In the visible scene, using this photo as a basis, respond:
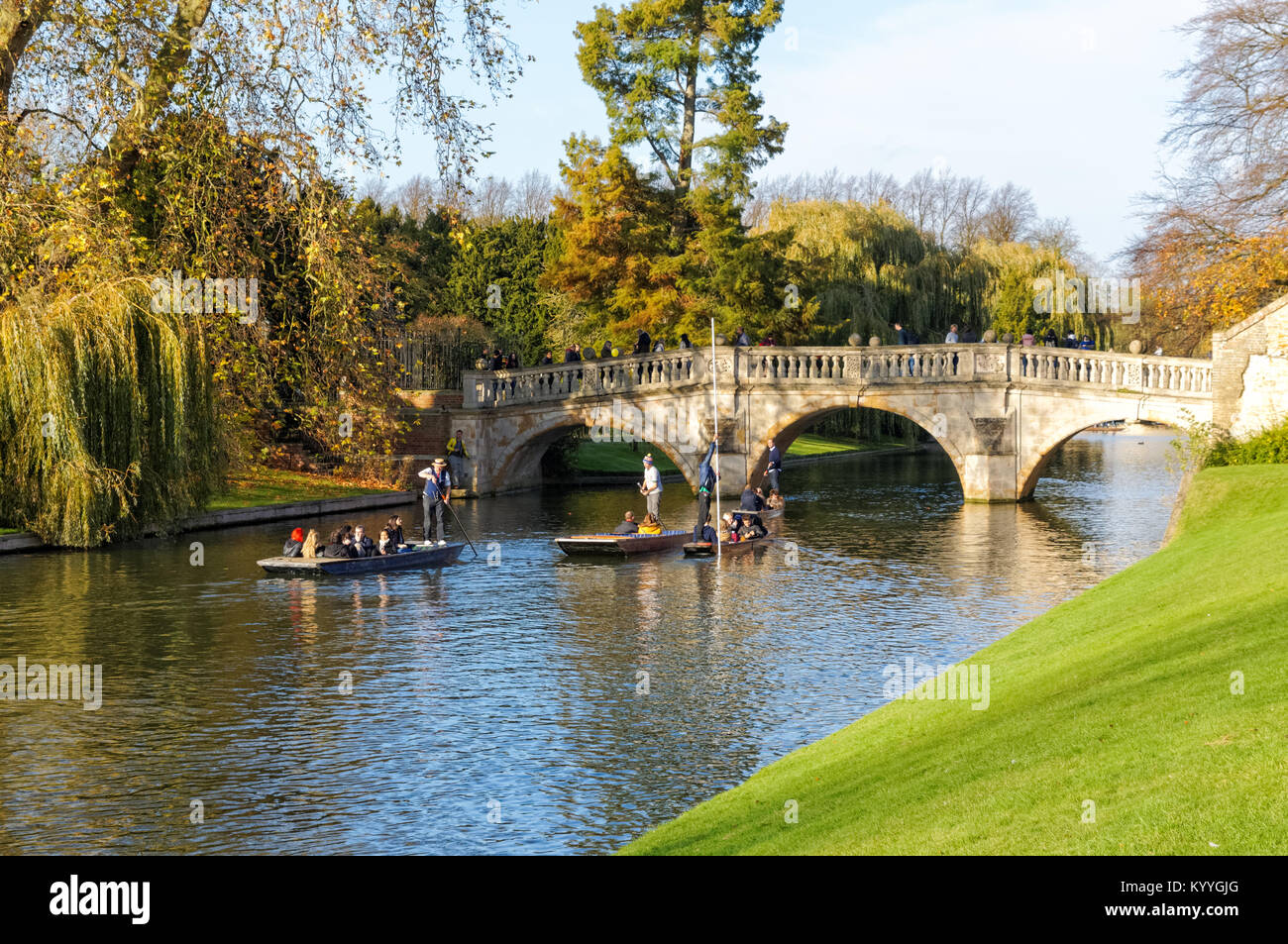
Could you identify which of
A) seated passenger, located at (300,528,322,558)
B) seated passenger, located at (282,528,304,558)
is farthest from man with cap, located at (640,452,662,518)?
seated passenger, located at (282,528,304,558)

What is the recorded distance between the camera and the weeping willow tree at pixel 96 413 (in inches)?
981

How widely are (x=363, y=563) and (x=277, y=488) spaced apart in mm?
12563

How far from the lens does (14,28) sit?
63.8ft

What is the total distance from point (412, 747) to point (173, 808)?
243 cm

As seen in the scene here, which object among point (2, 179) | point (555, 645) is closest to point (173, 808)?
point (555, 645)

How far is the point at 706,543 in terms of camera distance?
25797mm

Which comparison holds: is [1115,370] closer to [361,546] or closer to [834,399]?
[834,399]

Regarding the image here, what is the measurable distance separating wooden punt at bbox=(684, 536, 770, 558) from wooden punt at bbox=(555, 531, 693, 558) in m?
0.63

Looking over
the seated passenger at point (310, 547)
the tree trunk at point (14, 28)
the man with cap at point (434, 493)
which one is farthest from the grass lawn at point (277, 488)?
the tree trunk at point (14, 28)

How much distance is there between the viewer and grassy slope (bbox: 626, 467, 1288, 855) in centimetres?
681

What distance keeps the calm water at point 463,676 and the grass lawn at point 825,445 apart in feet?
90.9

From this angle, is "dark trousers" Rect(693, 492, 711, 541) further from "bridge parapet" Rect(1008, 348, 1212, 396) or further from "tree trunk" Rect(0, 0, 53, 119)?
"tree trunk" Rect(0, 0, 53, 119)

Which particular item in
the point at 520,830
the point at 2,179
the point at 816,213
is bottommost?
the point at 520,830
